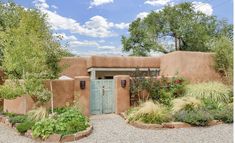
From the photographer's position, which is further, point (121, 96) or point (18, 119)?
point (121, 96)

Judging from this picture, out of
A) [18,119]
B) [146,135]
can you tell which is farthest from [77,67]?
[146,135]

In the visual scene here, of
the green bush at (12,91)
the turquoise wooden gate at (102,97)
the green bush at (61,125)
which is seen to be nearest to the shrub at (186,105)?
the turquoise wooden gate at (102,97)

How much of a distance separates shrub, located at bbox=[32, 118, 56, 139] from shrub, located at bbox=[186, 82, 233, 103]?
7.84m

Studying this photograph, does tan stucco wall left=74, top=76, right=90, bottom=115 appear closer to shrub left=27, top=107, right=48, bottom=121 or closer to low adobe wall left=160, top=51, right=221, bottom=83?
shrub left=27, top=107, right=48, bottom=121

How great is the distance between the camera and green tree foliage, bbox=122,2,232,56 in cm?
3103

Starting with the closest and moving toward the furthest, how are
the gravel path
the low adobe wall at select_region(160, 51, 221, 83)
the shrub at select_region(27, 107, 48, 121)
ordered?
the gravel path → the shrub at select_region(27, 107, 48, 121) → the low adobe wall at select_region(160, 51, 221, 83)

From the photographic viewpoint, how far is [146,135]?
9.38 metres

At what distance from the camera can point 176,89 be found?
14500 mm

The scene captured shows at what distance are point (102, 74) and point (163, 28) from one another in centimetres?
1519

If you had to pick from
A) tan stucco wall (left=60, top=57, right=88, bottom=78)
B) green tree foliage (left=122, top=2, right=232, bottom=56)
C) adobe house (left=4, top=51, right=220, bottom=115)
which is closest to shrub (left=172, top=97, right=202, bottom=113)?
adobe house (left=4, top=51, right=220, bottom=115)

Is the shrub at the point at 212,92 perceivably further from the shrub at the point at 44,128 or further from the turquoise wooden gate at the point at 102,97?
the shrub at the point at 44,128

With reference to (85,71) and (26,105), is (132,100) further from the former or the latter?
(85,71)

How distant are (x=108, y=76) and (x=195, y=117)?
10.7 meters

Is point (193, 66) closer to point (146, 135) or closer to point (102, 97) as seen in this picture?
point (102, 97)
